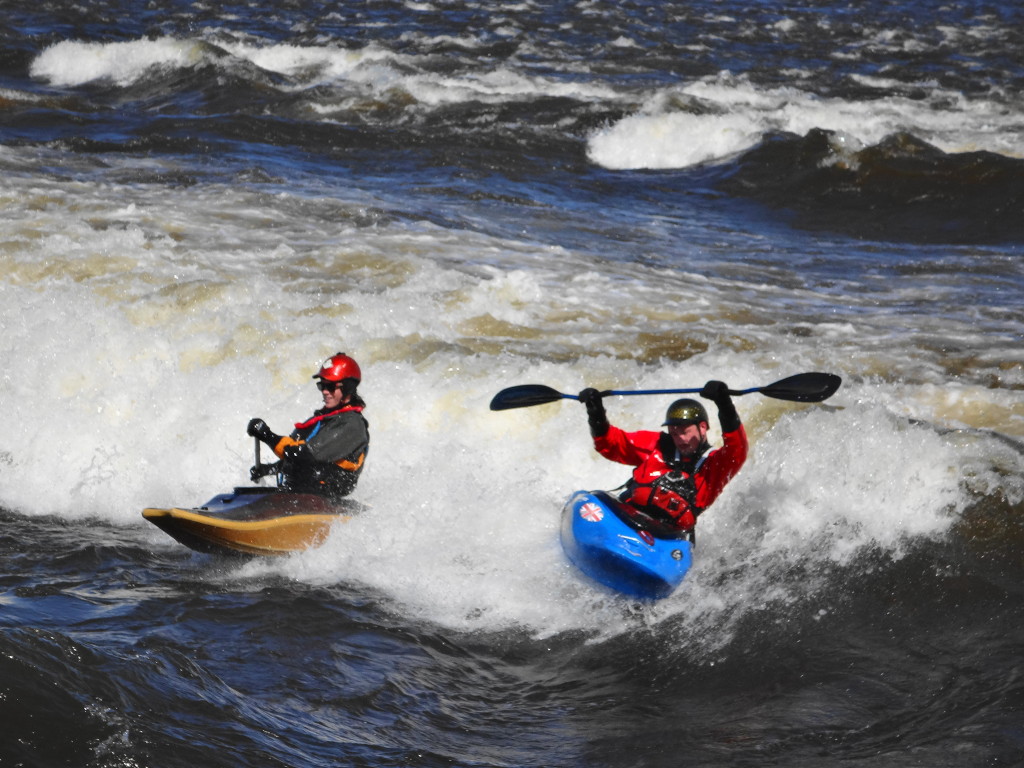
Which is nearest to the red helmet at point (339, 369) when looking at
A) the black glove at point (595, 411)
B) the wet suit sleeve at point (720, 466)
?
the black glove at point (595, 411)

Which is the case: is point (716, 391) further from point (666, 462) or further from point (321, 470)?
point (321, 470)

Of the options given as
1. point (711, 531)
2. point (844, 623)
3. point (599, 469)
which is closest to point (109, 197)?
point (599, 469)

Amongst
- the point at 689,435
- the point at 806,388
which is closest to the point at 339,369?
the point at 689,435

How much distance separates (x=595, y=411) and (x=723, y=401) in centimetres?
79

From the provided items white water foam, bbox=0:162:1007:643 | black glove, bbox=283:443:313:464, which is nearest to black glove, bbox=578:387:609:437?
white water foam, bbox=0:162:1007:643

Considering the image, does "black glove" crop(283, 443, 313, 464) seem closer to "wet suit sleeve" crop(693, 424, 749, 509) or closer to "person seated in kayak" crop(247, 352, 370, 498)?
"person seated in kayak" crop(247, 352, 370, 498)

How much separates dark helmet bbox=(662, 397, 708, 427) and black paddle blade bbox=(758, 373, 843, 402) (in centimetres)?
33

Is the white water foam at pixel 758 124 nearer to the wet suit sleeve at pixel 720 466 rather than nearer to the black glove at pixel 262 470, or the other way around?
the black glove at pixel 262 470

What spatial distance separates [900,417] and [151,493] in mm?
4720

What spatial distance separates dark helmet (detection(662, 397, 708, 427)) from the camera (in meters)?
6.18

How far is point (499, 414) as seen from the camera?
8305 millimetres

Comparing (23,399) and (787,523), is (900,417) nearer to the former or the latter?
(787,523)

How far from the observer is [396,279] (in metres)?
10.6

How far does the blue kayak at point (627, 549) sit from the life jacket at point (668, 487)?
3.2 inches
